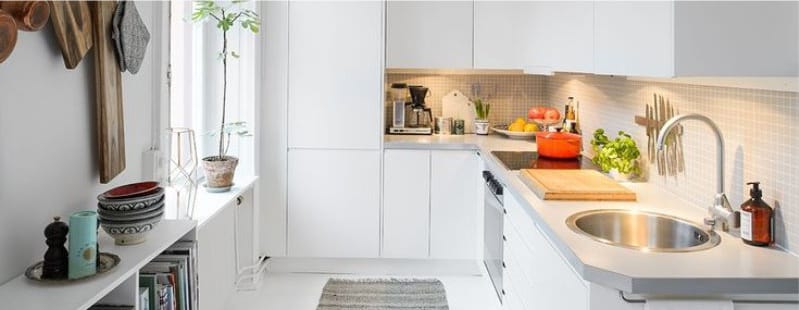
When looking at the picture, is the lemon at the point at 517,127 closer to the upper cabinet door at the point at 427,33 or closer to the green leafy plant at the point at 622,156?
the upper cabinet door at the point at 427,33

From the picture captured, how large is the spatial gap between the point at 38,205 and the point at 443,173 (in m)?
2.56

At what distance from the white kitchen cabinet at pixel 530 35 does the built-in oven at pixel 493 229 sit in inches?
27.1

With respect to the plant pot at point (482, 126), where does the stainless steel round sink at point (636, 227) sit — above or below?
below

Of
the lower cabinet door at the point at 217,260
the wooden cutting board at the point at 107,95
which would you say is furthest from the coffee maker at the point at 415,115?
the wooden cutting board at the point at 107,95

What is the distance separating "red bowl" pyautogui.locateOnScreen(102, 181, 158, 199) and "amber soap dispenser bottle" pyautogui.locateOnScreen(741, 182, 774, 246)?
1740 millimetres

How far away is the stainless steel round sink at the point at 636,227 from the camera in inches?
82.8

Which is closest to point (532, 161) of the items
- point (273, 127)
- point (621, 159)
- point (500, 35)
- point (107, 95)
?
point (621, 159)

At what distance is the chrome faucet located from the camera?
1.93 m

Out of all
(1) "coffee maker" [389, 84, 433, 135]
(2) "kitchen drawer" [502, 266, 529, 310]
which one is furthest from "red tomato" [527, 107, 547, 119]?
(2) "kitchen drawer" [502, 266, 529, 310]

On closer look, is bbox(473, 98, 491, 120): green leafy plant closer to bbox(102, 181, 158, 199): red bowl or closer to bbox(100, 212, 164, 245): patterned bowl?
bbox(102, 181, 158, 199): red bowl

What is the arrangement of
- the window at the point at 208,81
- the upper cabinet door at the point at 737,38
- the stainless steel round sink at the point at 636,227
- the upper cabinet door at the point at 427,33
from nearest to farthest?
1. the upper cabinet door at the point at 737,38
2. the stainless steel round sink at the point at 636,227
3. the window at the point at 208,81
4. the upper cabinet door at the point at 427,33

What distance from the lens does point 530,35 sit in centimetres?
394

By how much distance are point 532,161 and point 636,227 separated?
118 centimetres

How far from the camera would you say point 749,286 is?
1.53 meters
